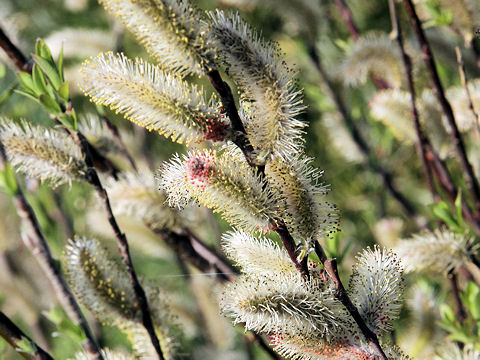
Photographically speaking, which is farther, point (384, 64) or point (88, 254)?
point (384, 64)

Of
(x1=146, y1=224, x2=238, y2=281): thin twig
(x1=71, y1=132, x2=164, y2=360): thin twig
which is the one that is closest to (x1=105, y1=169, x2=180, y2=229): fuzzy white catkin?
(x1=146, y1=224, x2=238, y2=281): thin twig

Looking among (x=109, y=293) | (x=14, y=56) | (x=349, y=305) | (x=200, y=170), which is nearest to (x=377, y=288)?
(x=349, y=305)

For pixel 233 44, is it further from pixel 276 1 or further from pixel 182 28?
pixel 276 1

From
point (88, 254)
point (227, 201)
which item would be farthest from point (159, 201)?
point (227, 201)

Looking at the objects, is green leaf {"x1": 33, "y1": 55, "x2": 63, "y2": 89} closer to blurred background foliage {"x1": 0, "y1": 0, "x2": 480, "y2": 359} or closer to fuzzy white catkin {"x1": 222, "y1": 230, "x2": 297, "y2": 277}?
blurred background foliage {"x1": 0, "y1": 0, "x2": 480, "y2": 359}

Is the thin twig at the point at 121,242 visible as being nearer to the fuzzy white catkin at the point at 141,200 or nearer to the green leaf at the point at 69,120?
the green leaf at the point at 69,120

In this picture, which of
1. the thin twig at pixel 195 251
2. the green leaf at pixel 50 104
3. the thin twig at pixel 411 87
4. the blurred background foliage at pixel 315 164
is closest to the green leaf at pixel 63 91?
the green leaf at pixel 50 104

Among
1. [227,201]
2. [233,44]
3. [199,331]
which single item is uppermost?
[233,44]
